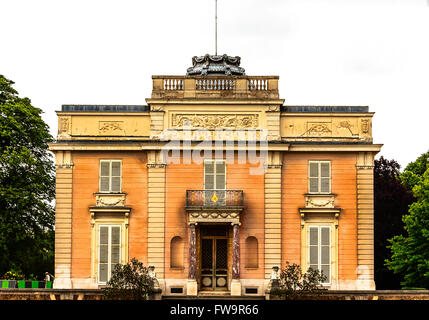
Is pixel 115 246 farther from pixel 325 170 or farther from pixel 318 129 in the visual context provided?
pixel 318 129

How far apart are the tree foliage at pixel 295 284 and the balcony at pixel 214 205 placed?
10.8ft

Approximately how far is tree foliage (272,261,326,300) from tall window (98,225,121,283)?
22.7 feet

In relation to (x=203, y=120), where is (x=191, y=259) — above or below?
below

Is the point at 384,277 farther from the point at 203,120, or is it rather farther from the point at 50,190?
the point at 50,190

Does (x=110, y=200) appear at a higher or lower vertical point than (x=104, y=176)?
lower

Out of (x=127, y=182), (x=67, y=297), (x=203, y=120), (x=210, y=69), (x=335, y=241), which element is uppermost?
(x=210, y=69)

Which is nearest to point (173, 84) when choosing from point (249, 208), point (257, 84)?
point (257, 84)

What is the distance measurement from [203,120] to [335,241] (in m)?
7.36

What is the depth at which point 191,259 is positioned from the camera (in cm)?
3109

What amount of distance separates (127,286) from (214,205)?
5499mm

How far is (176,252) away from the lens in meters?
31.8

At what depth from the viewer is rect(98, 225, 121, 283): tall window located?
31.8m

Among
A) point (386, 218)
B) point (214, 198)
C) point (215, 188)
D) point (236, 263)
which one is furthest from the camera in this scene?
point (386, 218)
